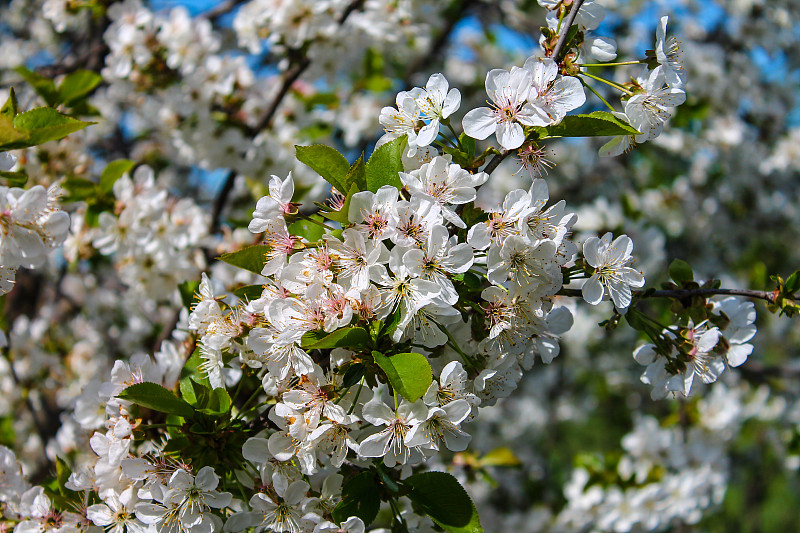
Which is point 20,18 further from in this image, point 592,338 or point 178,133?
point 592,338

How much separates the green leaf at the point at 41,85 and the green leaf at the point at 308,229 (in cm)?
138

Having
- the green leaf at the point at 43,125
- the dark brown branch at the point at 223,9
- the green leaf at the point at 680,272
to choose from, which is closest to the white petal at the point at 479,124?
the green leaf at the point at 680,272

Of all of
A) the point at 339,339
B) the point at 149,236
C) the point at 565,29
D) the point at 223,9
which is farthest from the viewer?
the point at 223,9

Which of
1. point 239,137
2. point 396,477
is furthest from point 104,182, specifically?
point 396,477

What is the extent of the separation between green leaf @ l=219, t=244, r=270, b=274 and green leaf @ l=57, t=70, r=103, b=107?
4.31 ft

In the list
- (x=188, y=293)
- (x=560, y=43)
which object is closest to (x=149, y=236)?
(x=188, y=293)

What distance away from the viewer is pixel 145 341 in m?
3.49

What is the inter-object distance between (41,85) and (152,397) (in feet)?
4.83

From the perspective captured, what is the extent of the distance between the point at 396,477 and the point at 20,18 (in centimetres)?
564

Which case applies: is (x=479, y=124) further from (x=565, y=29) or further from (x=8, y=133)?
(x=8, y=133)

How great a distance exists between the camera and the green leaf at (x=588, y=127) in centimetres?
120

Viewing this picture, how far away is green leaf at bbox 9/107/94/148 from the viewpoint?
132 cm

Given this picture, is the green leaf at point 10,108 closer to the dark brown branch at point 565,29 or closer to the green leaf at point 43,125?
the green leaf at point 43,125

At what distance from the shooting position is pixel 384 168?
1239 mm
